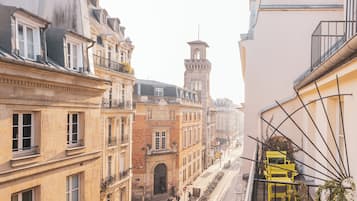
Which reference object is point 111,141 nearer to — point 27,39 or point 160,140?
point 27,39

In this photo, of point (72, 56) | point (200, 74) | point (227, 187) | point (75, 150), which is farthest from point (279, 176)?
point (200, 74)

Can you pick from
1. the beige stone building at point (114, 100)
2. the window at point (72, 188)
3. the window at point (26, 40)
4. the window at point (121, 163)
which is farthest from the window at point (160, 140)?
the window at point (26, 40)

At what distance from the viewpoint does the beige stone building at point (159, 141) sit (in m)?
44.5

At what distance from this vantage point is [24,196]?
1146 cm

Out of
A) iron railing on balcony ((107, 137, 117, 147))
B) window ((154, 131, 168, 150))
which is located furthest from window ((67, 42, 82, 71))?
window ((154, 131, 168, 150))

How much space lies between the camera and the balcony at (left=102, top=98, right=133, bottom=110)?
27203 mm

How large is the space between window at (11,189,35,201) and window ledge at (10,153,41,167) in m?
0.85

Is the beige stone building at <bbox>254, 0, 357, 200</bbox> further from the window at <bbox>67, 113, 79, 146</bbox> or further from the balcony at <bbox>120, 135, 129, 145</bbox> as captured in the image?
the balcony at <bbox>120, 135, 129, 145</bbox>

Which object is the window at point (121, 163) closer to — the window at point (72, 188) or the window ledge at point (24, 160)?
the window at point (72, 188)

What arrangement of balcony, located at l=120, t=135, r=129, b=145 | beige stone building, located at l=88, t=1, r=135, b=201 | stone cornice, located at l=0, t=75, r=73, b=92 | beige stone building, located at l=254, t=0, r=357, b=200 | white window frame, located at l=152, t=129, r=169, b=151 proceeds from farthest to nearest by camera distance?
white window frame, located at l=152, t=129, r=169, b=151
balcony, located at l=120, t=135, r=129, b=145
beige stone building, located at l=88, t=1, r=135, b=201
stone cornice, located at l=0, t=75, r=73, b=92
beige stone building, located at l=254, t=0, r=357, b=200

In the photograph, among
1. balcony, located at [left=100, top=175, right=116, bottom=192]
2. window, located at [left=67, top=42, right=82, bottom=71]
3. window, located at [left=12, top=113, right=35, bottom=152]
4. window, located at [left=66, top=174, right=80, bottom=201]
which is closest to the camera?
window, located at [left=12, top=113, right=35, bottom=152]

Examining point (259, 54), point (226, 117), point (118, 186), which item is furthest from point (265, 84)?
point (226, 117)

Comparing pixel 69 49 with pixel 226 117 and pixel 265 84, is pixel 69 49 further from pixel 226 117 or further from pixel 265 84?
pixel 226 117

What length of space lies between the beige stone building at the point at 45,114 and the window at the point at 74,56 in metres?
0.04
